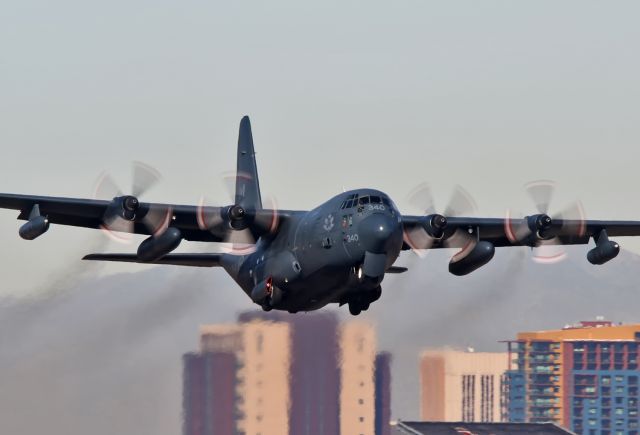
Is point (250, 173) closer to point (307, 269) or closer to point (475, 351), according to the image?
point (307, 269)

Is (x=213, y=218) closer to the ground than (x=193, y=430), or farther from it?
farther from it

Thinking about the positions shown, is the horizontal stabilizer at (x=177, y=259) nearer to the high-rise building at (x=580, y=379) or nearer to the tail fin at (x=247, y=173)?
the tail fin at (x=247, y=173)

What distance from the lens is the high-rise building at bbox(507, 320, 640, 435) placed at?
10044 centimetres

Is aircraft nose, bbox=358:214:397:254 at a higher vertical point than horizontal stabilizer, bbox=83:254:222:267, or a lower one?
lower

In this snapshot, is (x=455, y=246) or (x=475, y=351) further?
(x=475, y=351)

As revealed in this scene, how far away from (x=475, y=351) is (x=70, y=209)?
5733 centimetres

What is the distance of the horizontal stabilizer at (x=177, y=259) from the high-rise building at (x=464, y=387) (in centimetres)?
2621

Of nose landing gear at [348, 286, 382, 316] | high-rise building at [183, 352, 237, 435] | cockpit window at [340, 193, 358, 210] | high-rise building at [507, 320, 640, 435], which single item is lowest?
high-rise building at [183, 352, 237, 435]

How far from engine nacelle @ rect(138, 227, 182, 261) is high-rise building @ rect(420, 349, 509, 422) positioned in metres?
31.0

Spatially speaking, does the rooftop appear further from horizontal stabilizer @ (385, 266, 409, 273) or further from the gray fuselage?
the gray fuselage

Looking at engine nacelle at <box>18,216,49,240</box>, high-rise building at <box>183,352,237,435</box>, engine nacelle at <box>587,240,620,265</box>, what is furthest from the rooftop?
engine nacelle at <box>18,216,49,240</box>

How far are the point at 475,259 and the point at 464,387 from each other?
54.9m

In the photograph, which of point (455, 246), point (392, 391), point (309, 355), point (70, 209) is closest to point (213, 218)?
point (70, 209)

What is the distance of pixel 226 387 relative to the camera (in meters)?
55.8
